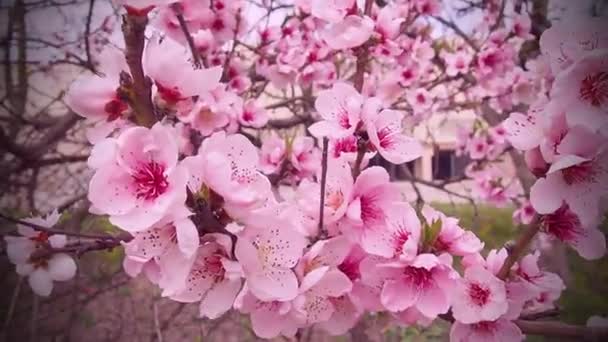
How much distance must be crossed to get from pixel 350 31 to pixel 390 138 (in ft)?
1.01

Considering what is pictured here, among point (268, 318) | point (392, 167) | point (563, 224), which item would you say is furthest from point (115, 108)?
point (392, 167)

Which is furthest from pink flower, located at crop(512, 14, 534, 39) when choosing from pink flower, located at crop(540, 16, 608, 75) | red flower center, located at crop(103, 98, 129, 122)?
red flower center, located at crop(103, 98, 129, 122)

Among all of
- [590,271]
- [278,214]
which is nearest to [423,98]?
[590,271]

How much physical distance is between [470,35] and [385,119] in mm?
2783

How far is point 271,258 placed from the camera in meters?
0.77

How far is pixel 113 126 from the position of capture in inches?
30.5

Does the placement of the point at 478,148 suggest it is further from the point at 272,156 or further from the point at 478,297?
the point at 478,297

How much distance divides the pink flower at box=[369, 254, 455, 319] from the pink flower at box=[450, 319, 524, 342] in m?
0.10

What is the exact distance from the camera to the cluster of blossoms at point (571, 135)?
2.40 ft

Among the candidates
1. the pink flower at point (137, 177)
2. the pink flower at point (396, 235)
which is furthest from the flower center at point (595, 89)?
the pink flower at point (137, 177)

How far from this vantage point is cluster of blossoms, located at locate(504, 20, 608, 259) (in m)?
0.73

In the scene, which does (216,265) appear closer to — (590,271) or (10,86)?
(10,86)

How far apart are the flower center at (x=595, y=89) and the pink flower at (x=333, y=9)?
534 millimetres

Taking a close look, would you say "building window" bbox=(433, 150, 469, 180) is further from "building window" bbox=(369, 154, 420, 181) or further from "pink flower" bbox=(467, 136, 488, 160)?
"building window" bbox=(369, 154, 420, 181)
